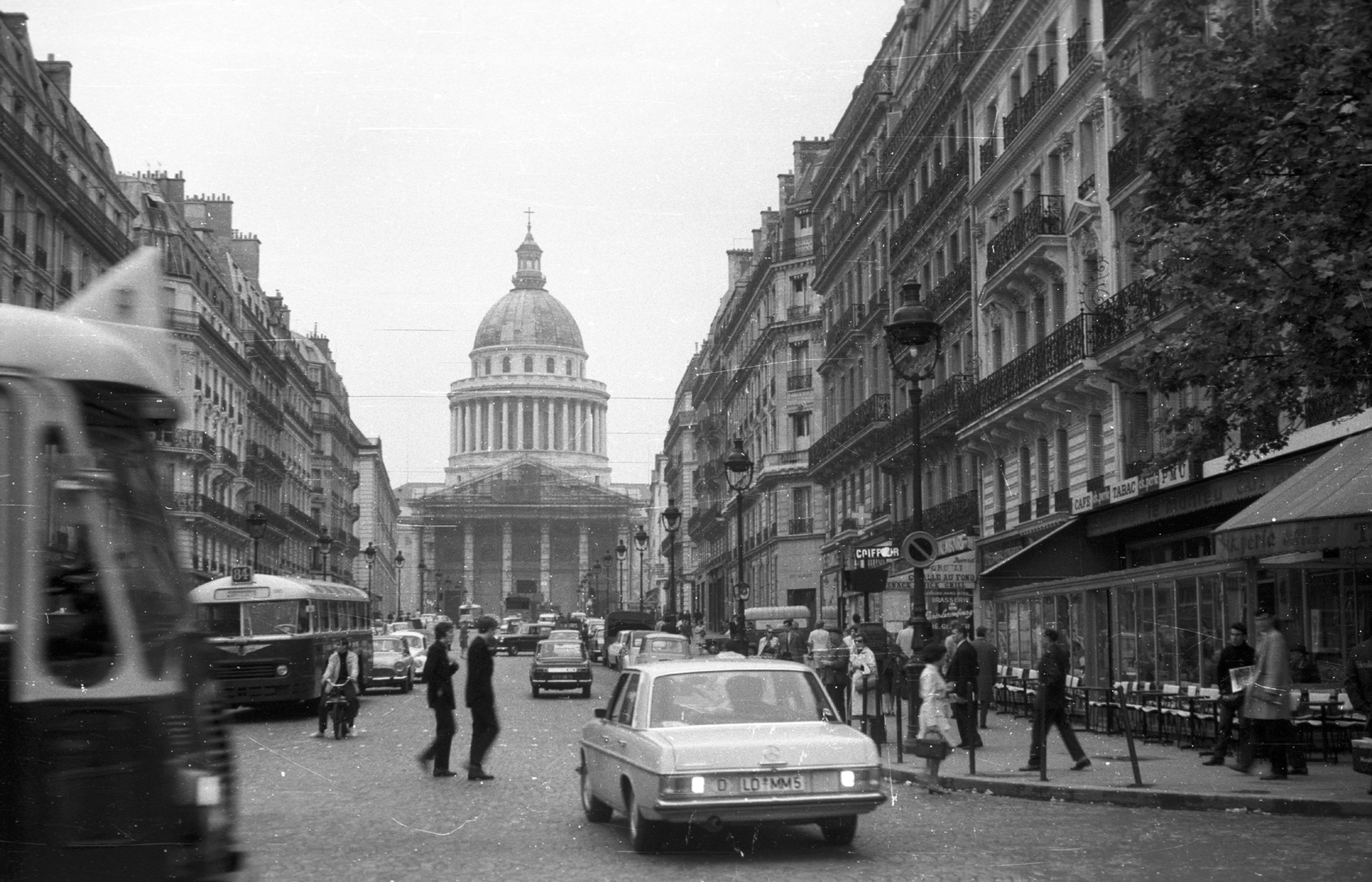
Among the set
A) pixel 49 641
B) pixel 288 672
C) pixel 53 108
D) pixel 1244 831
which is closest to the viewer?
pixel 49 641

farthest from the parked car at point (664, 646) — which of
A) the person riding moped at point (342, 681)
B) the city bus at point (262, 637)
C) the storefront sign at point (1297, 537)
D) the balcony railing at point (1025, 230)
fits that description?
the storefront sign at point (1297, 537)

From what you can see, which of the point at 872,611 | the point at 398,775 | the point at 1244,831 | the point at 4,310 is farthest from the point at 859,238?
the point at 4,310

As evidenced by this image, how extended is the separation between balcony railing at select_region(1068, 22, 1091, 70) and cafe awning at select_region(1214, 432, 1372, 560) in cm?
1251

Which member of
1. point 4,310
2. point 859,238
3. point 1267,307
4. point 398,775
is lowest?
point 398,775

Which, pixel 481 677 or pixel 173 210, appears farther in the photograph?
pixel 173 210

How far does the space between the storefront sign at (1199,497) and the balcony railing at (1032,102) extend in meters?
7.63

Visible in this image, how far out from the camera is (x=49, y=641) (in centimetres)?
674

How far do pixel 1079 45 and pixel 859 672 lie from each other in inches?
484

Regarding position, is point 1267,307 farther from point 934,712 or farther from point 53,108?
point 53,108

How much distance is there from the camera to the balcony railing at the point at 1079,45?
3147 cm

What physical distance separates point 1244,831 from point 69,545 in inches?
357

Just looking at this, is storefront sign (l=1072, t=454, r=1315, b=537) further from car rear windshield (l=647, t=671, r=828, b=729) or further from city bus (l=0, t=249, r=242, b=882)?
city bus (l=0, t=249, r=242, b=882)

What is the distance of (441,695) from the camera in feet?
58.3

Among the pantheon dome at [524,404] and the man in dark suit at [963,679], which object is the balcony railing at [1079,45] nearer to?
the man in dark suit at [963,679]
